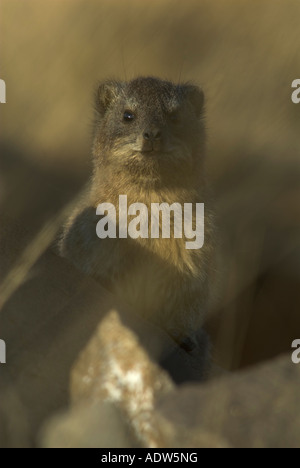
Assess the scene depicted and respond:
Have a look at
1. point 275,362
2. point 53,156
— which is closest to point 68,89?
point 53,156

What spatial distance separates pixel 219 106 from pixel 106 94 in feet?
6.88

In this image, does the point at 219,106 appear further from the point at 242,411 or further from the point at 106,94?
the point at 242,411

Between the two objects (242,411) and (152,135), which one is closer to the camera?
(242,411)

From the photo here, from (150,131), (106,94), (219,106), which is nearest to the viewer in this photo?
(150,131)

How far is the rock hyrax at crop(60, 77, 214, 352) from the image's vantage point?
427cm

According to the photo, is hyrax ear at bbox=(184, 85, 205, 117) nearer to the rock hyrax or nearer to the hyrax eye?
the rock hyrax

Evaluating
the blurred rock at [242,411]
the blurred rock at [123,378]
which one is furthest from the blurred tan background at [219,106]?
the blurred rock at [242,411]

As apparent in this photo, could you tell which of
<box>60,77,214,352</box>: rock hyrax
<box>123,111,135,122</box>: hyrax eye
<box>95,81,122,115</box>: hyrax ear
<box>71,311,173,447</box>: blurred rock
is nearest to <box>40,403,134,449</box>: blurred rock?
<box>71,311,173,447</box>: blurred rock

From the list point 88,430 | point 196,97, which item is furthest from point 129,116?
point 88,430

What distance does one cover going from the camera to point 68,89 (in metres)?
7.04

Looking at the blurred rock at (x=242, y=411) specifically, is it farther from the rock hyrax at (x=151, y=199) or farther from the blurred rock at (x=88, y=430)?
the rock hyrax at (x=151, y=199)

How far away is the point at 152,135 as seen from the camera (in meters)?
4.21

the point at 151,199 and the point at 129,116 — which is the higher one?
the point at 129,116

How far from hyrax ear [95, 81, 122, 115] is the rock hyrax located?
170 millimetres
